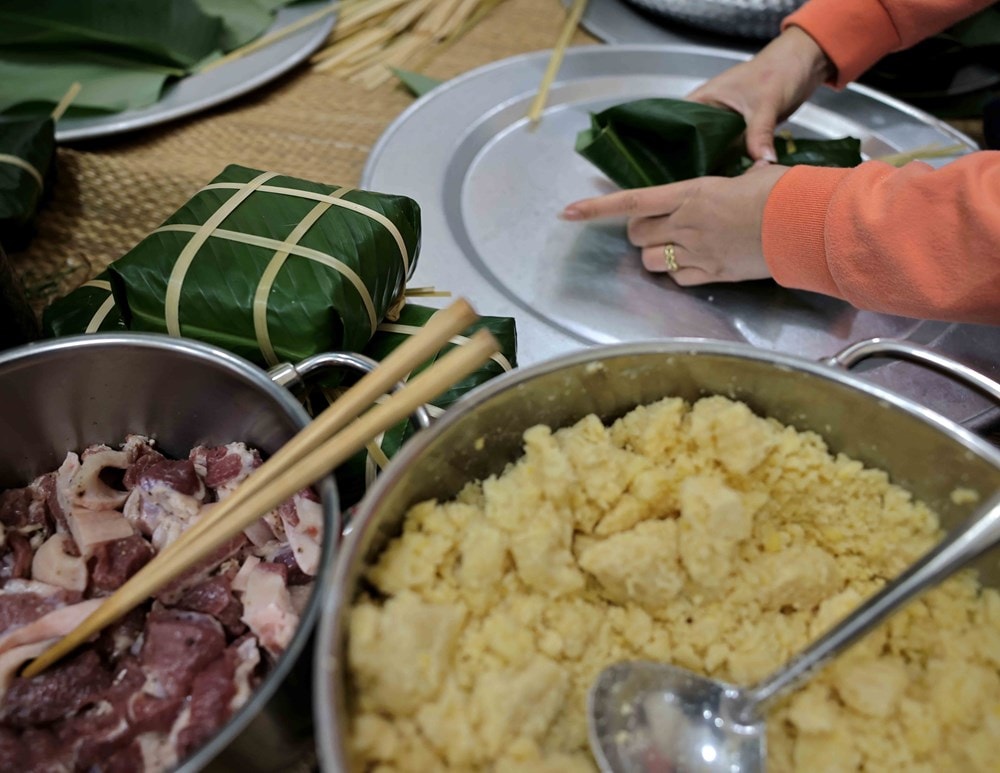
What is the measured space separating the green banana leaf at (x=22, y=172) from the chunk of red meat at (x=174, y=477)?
711 millimetres

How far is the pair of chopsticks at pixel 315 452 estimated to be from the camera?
71 cm

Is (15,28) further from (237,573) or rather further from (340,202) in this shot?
(237,573)

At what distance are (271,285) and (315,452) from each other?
0.40 metres

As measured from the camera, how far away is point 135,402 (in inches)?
38.3

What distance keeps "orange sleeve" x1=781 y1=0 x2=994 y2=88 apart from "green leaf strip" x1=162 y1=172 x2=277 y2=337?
4.02ft

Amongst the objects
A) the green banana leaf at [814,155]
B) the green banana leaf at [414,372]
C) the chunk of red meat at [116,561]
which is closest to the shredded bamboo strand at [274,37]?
the green banana leaf at [414,372]

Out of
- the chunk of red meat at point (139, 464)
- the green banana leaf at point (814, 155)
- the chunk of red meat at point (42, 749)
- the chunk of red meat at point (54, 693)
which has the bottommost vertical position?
the chunk of red meat at point (42, 749)

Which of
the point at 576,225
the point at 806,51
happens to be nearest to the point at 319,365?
the point at 576,225

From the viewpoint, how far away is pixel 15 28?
1766 millimetres

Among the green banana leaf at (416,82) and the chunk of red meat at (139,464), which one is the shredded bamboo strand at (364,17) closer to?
the green banana leaf at (416,82)

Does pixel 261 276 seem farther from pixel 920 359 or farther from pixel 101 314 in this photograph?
pixel 920 359

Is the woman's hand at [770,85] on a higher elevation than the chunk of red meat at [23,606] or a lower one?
higher

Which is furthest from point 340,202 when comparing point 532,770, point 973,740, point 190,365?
point 973,740

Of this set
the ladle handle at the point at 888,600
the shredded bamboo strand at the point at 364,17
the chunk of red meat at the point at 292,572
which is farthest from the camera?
the shredded bamboo strand at the point at 364,17
